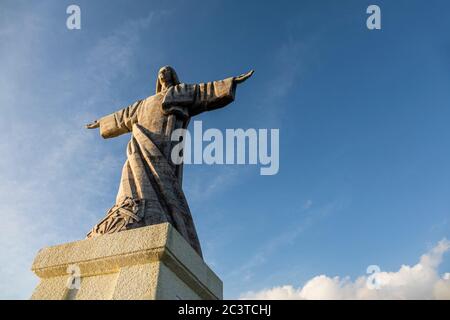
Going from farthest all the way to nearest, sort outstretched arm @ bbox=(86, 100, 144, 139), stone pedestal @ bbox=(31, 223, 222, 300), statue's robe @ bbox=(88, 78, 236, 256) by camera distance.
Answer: outstretched arm @ bbox=(86, 100, 144, 139) → statue's robe @ bbox=(88, 78, 236, 256) → stone pedestal @ bbox=(31, 223, 222, 300)

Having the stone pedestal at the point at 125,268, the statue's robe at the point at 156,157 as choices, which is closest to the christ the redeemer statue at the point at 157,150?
the statue's robe at the point at 156,157

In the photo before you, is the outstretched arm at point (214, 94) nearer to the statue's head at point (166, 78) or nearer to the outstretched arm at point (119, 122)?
the statue's head at point (166, 78)

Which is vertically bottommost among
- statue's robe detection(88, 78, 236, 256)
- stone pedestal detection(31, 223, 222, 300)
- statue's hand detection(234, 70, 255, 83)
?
stone pedestal detection(31, 223, 222, 300)

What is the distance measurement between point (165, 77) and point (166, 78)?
36 millimetres

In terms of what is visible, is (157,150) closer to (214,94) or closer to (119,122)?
(214,94)

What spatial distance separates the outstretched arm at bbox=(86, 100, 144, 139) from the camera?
25.4 feet

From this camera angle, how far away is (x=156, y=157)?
6.17 meters

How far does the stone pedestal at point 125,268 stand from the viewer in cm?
393

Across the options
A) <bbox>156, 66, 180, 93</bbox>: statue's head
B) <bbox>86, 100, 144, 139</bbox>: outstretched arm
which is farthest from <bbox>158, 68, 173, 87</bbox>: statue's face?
<bbox>86, 100, 144, 139</bbox>: outstretched arm

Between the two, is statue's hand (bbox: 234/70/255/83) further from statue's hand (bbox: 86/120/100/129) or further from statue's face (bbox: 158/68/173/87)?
Result: statue's hand (bbox: 86/120/100/129)
